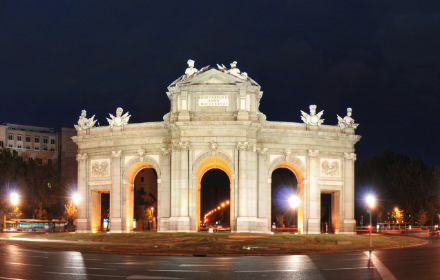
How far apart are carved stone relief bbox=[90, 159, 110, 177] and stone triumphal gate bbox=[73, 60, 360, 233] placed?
0.13m

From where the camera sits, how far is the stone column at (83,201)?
244 feet

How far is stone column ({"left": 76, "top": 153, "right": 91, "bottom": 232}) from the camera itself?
74.3m

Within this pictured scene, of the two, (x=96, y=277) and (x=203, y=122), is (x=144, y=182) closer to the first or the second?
(x=203, y=122)

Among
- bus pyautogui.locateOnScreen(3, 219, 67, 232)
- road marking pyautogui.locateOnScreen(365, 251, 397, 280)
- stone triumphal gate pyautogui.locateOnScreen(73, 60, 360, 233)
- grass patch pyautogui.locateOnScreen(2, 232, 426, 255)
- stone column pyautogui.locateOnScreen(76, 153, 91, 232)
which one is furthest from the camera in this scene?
bus pyautogui.locateOnScreen(3, 219, 67, 232)

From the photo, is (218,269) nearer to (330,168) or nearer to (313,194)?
(313,194)

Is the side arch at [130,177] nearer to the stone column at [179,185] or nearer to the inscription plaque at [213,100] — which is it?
the stone column at [179,185]

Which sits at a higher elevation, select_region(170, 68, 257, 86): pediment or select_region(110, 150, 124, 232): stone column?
select_region(170, 68, 257, 86): pediment

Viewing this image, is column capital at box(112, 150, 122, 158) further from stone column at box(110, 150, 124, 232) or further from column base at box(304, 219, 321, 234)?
column base at box(304, 219, 321, 234)

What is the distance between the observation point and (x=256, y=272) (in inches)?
1033

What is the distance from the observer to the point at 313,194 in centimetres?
7131

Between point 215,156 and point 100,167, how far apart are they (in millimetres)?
16605

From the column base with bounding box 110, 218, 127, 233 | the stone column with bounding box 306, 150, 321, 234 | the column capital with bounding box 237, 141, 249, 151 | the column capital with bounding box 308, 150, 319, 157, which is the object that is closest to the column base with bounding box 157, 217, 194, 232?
the column base with bounding box 110, 218, 127, 233

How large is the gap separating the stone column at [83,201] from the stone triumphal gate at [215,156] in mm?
132

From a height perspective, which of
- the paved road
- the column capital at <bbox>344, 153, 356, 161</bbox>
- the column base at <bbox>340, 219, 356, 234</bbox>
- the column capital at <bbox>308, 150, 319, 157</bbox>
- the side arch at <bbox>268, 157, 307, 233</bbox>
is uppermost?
the column capital at <bbox>308, 150, 319, 157</bbox>
